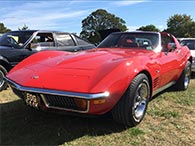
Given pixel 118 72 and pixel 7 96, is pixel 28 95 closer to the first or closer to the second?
pixel 118 72

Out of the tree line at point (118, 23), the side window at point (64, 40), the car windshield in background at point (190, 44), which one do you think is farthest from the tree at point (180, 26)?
the side window at point (64, 40)

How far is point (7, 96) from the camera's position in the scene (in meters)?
5.66

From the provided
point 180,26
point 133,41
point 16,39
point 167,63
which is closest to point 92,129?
point 167,63

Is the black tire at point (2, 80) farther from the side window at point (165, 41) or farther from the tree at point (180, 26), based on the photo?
the tree at point (180, 26)

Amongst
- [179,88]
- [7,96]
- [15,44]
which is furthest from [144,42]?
[15,44]

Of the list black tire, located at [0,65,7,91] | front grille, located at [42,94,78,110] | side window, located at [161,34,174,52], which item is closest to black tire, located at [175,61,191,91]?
side window, located at [161,34,174,52]

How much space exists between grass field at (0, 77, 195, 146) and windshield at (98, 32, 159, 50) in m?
1.18

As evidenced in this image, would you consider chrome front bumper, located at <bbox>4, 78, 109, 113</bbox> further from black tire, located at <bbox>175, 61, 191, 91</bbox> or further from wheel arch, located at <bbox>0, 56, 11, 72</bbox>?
black tire, located at <bbox>175, 61, 191, 91</bbox>

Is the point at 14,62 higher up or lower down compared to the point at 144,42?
lower down

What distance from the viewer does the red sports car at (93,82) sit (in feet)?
10.8

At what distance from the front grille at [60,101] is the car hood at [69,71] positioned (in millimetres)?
108

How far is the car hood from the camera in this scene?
3391 millimetres

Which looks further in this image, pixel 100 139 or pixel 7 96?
pixel 7 96

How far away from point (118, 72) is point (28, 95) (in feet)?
3.85
